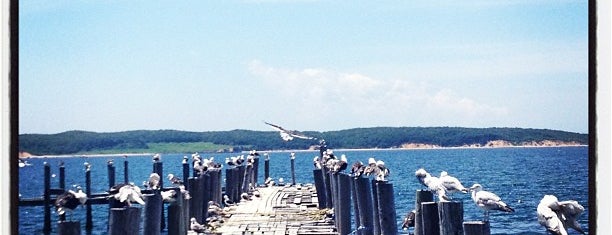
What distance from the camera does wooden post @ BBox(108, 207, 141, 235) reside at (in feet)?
19.3

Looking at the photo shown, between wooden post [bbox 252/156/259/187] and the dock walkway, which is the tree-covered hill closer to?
wooden post [bbox 252/156/259/187]

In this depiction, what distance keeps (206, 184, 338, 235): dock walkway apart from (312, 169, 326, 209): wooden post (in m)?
0.05

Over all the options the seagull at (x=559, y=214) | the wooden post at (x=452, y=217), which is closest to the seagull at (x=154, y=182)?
the wooden post at (x=452, y=217)

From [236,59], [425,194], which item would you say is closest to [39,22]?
[236,59]

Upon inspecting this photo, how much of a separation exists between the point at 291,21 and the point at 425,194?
3.90ft

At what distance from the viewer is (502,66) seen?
630 centimetres

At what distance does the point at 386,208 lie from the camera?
6.20 m

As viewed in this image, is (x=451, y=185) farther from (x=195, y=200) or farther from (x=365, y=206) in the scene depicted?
(x=195, y=200)

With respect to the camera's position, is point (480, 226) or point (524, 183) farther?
point (524, 183)

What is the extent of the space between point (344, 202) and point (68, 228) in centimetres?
168

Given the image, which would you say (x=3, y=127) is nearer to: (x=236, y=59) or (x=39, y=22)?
(x=39, y=22)

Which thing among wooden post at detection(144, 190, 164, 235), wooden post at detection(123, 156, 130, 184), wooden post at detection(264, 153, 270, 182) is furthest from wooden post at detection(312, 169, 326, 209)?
wooden post at detection(123, 156, 130, 184)

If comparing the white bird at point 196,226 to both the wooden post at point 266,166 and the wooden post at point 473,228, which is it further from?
the wooden post at point 473,228

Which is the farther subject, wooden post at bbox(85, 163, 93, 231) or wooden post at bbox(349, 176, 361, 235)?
wooden post at bbox(349, 176, 361, 235)
